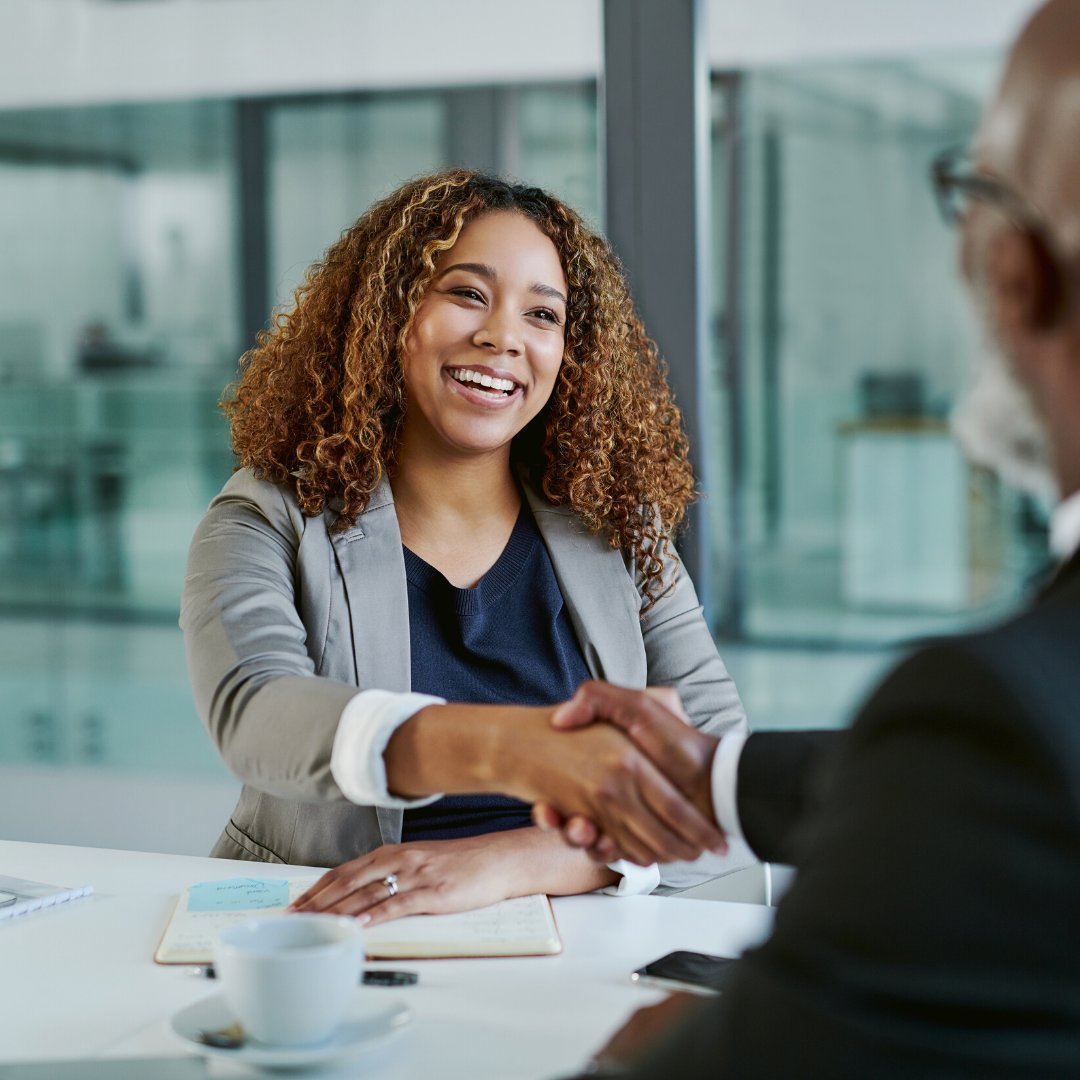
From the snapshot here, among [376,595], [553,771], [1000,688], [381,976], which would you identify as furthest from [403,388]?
[1000,688]

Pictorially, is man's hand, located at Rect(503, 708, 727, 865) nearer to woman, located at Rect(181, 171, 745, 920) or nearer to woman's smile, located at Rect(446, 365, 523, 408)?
woman, located at Rect(181, 171, 745, 920)

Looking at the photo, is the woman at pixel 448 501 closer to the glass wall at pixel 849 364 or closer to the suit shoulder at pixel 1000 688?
the suit shoulder at pixel 1000 688

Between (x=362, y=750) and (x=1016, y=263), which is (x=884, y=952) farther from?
(x=362, y=750)

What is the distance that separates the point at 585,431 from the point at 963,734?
165 cm

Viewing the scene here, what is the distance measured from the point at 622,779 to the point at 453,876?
0.32 m

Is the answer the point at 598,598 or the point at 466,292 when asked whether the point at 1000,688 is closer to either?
the point at 598,598

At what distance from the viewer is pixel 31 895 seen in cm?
159

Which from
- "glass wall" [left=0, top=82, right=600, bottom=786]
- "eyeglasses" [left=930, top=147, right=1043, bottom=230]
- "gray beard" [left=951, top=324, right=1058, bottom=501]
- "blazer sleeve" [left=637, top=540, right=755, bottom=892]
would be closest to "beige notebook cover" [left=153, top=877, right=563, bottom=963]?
"blazer sleeve" [left=637, top=540, right=755, bottom=892]

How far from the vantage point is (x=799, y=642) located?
12.5 feet

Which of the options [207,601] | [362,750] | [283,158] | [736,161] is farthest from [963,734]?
[283,158]

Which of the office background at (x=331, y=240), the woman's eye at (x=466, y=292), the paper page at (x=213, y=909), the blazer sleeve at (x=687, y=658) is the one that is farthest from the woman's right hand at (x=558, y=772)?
the office background at (x=331, y=240)

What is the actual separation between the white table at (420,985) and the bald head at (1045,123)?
732 mm

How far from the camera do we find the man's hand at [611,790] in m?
1.36

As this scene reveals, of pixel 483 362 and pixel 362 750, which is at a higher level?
pixel 483 362
